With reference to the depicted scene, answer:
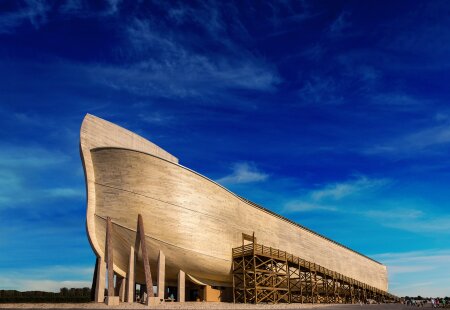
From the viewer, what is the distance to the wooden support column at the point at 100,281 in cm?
2895

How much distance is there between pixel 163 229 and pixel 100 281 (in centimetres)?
583

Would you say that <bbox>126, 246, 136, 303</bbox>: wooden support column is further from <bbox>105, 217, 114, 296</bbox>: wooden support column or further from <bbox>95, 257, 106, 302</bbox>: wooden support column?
<bbox>95, 257, 106, 302</bbox>: wooden support column

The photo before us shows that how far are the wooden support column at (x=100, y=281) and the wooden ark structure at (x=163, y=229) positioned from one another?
2.7 inches

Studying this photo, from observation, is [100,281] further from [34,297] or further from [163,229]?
[34,297]

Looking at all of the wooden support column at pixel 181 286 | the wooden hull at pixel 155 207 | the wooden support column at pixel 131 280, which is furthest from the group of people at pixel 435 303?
the wooden support column at pixel 131 280

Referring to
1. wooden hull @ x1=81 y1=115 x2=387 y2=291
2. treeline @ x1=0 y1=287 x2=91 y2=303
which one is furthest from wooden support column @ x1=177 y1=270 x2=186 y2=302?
treeline @ x1=0 y1=287 x2=91 y2=303

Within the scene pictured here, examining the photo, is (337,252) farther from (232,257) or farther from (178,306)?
→ (178,306)

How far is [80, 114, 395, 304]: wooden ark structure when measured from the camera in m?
31.5

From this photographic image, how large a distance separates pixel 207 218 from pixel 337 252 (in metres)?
31.7

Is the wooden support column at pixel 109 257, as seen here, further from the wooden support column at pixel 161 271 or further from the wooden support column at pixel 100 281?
the wooden support column at pixel 161 271

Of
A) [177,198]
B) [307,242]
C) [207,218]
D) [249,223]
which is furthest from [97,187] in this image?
[307,242]

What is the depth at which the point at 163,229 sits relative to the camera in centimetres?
3166

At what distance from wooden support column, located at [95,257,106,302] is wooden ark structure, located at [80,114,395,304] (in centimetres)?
7

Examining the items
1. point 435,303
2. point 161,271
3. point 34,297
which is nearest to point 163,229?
point 161,271
